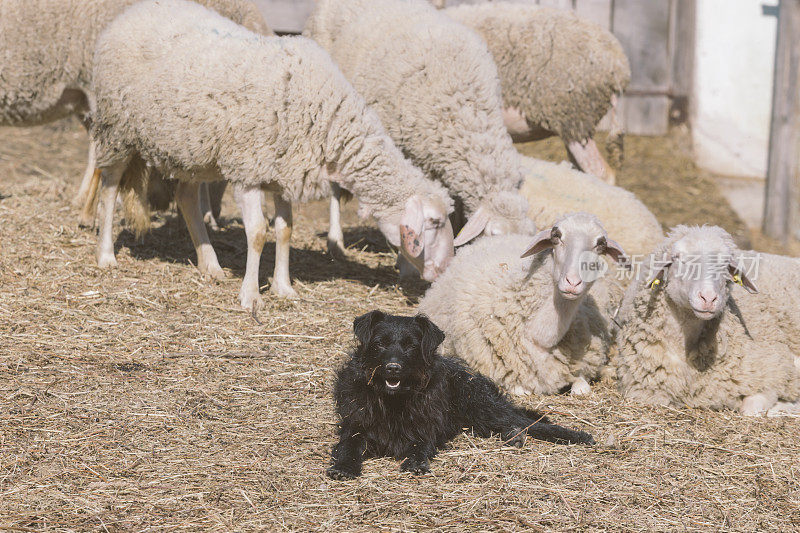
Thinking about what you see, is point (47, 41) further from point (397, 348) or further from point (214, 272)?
point (397, 348)

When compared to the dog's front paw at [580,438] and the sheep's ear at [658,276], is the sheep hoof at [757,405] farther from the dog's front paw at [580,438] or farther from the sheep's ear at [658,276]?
the dog's front paw at [580,438]

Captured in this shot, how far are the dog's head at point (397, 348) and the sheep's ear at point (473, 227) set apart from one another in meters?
2.43

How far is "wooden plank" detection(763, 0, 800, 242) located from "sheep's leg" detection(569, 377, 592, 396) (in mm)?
6292

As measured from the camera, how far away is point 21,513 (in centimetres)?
301

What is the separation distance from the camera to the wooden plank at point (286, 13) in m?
9.86

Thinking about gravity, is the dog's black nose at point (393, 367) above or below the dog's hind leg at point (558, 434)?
above

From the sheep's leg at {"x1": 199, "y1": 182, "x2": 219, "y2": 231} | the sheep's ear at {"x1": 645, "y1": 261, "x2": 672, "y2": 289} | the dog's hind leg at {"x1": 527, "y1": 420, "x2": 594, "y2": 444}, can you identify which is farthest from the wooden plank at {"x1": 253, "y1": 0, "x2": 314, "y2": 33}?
the dog's hind leg at {"x1": 527, "y1": 420, "x2": 594, "y2": 444}

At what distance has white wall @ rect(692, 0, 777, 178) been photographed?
401 inches

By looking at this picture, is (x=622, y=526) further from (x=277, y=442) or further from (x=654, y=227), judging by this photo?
(x=654, y=227)

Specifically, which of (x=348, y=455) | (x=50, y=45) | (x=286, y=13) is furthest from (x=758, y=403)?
(x=286, y=13)

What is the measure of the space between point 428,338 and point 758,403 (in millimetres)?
1951

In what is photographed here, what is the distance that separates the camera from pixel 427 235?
5.93m

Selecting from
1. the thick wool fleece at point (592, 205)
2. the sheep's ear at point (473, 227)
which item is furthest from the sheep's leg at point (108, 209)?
the thick wool fleece at point (592, 205)

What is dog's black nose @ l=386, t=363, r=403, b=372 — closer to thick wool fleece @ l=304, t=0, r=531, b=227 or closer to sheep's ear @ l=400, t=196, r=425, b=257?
sheep's ear @ l=400, t=196, r=425, b=257
